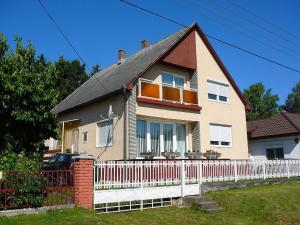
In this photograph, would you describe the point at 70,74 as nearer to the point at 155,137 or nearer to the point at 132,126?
the point at 155,137

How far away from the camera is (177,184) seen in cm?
1435

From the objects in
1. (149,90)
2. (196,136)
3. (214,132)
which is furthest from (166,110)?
(214,132)

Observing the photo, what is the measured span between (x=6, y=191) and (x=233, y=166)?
10548 millimetres

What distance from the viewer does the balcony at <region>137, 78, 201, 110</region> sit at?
61.8ft

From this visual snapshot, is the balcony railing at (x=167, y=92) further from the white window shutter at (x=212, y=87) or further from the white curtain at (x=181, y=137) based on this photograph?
the white window shutter at (x=212, y=87)

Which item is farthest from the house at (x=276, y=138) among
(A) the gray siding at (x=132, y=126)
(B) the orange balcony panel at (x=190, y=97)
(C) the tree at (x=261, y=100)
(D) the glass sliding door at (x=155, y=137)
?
(C) the tree at (x=261, y=100)

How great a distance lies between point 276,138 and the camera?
29.7 metres

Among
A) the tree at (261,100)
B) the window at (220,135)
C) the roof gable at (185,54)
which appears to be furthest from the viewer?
the tree at (261,100)

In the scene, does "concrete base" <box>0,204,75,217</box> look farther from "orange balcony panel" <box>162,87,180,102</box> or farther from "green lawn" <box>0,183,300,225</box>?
"orange balcony panel" <box>162,87,180,102</box>

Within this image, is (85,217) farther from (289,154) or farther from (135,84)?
(289,154)

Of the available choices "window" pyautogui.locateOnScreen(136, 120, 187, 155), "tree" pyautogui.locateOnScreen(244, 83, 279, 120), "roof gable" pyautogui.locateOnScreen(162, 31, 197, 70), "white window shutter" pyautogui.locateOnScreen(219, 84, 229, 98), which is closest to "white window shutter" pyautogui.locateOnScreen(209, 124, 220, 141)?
"window" pyautogui.locateOnScreen(136, 120, 187, 155)

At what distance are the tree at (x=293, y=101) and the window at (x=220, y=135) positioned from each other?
258 feet

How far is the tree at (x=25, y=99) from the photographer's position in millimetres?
13305

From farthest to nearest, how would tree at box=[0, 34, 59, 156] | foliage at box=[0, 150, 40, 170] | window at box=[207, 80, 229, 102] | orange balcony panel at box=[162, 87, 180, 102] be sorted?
1. window at box=[207, 80, 229, 102]
2. orange balcony panel at box=[162, 87, 180, 102]
3. tree at box=[0, 34, 59, 156]
4. foliage at box=[0, 150, 40, 170]
